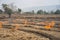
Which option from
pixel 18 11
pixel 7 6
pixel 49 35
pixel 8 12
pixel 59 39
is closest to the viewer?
pixel 59 39

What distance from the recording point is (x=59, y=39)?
13.0 m

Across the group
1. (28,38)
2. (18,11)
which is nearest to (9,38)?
(28,38)

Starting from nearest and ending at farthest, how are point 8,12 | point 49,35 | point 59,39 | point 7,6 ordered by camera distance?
point 59,39, point 49,35, point 8,12, point 7,6

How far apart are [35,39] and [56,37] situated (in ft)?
6.79

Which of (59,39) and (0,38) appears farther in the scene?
(59,39)

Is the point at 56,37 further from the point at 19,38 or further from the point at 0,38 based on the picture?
the point at 0,38

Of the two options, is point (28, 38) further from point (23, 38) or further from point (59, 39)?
point (59, 39)

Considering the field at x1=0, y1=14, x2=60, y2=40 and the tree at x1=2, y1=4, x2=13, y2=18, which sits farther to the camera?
the tree at x1=2, y1=4, x2=13, y2=18

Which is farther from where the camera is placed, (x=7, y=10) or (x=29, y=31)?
(x=7, y=10)

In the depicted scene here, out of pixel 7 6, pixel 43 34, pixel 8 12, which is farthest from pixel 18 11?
pixel 43 34

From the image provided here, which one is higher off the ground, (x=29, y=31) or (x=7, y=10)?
(x=7, y=10)

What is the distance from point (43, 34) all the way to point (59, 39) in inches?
89.0

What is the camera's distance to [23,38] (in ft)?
40.2

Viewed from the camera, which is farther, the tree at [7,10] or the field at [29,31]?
the tree at [7,10]
